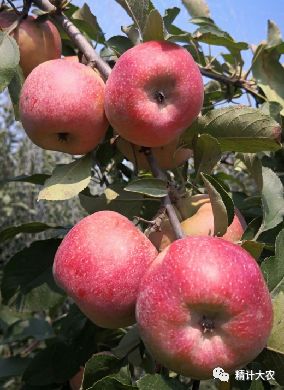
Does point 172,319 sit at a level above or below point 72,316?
above

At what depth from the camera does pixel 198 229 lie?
3.30ft

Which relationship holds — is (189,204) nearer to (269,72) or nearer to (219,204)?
(219,204)

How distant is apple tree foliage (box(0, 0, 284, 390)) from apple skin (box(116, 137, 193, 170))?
0.9 inches

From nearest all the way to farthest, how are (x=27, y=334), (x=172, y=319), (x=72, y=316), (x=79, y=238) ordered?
(x=172, y=319) < (x=79, y=238) < (x=72, y=316) < (x=27, y=334)

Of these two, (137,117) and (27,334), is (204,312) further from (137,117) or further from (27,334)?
(27,334)

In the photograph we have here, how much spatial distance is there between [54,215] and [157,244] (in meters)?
3.08

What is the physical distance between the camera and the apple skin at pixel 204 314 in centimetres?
78

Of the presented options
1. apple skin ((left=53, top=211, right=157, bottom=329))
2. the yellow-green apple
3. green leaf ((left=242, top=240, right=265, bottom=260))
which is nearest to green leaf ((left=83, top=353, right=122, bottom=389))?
apple skin ((left=53, top=211, right=157, bottom=329))

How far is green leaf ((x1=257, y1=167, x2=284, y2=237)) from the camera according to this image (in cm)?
110

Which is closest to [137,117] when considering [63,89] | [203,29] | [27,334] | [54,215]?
[63,89]

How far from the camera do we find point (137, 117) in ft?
3.16

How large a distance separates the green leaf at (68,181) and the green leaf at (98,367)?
0.92 ft

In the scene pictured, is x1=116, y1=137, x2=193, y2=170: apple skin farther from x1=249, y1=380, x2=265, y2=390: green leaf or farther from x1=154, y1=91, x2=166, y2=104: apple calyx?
x1=249, y1=380, x2=265, y2=390: green leaf

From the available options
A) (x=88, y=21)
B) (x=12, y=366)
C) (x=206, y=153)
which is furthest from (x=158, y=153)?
(x=12, y=366)
